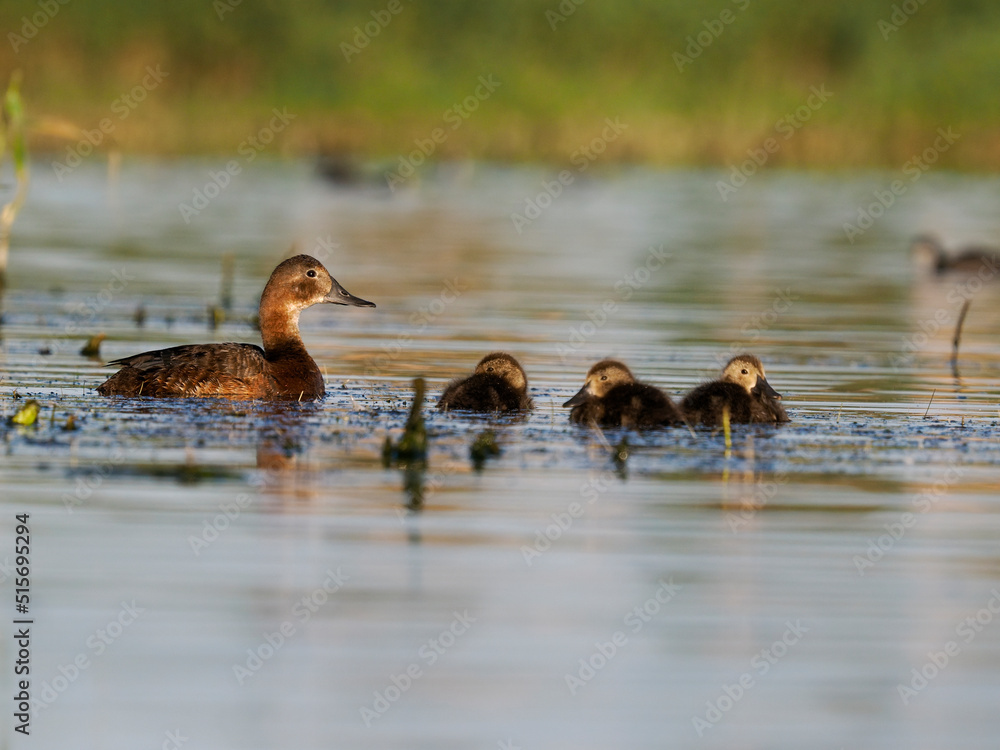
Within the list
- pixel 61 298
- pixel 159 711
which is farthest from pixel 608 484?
pixel 61 298

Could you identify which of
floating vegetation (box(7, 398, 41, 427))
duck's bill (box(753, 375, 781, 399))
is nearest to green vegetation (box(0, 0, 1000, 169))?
duck's bill (box(753, 375, 781, 399))

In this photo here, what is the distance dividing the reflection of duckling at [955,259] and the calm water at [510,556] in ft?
27.5

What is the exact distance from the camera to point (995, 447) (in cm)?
975

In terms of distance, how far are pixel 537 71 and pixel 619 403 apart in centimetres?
3070

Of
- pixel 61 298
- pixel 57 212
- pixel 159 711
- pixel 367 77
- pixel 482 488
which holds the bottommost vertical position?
pixel 159 711

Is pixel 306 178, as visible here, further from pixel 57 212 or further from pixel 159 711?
pixel 159 711

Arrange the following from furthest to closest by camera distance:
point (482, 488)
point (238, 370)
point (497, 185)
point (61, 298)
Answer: point (497, 185) → point (61, 298) → point (238, 370) → point (482, 488)

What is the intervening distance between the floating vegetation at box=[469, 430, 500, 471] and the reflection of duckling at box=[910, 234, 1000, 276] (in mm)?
15503

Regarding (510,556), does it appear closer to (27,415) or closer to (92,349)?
(27,415)

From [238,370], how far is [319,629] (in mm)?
4652

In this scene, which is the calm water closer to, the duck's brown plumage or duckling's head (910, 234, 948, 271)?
the duck's brown plumage

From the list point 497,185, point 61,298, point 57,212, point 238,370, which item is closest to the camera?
point 238,370

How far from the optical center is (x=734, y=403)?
1013 cm

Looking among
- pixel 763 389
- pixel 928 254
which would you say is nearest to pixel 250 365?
pixel 763 389
